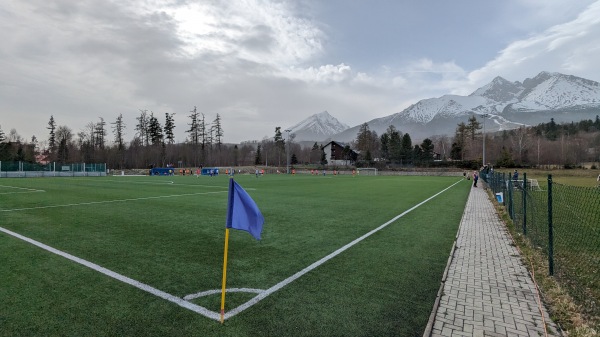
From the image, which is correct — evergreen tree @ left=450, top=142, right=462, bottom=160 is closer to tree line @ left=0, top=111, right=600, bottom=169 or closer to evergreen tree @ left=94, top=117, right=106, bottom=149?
tree line @ left=0, top=111, right=600, bottom=169

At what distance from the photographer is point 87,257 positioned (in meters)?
6.07

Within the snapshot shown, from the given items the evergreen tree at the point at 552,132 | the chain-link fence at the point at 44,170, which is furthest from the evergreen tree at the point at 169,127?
the evergreen tree at the point at 552,132

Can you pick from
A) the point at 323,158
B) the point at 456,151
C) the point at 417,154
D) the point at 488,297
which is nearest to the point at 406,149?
the point at 417,154

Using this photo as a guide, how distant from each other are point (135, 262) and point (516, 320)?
6.00 m

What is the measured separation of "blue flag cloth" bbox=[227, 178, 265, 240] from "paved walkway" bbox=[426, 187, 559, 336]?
2.36 metres

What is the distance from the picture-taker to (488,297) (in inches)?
178

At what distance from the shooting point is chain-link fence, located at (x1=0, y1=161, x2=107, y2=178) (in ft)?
140

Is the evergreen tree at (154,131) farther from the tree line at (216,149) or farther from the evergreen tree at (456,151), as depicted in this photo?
the evergreen tree at (456,151)

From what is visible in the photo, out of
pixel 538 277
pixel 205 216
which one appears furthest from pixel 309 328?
pixel 205 216

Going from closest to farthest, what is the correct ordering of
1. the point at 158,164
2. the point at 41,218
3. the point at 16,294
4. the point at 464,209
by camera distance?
the point at 16,294, the point at 41,218, the point at 464,209, the point at 158,164

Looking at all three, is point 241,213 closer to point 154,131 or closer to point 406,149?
point 154,131

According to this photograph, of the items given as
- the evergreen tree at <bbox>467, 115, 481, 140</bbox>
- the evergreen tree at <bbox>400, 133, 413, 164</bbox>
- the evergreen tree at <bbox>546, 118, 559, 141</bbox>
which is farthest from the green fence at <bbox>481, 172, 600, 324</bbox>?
the evergreen tree at <bbox>546, 118, 559, 141</bbox>

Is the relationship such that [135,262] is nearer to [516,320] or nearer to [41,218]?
[516,320]

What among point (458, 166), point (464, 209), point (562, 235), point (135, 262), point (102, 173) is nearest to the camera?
point (135, 262)
